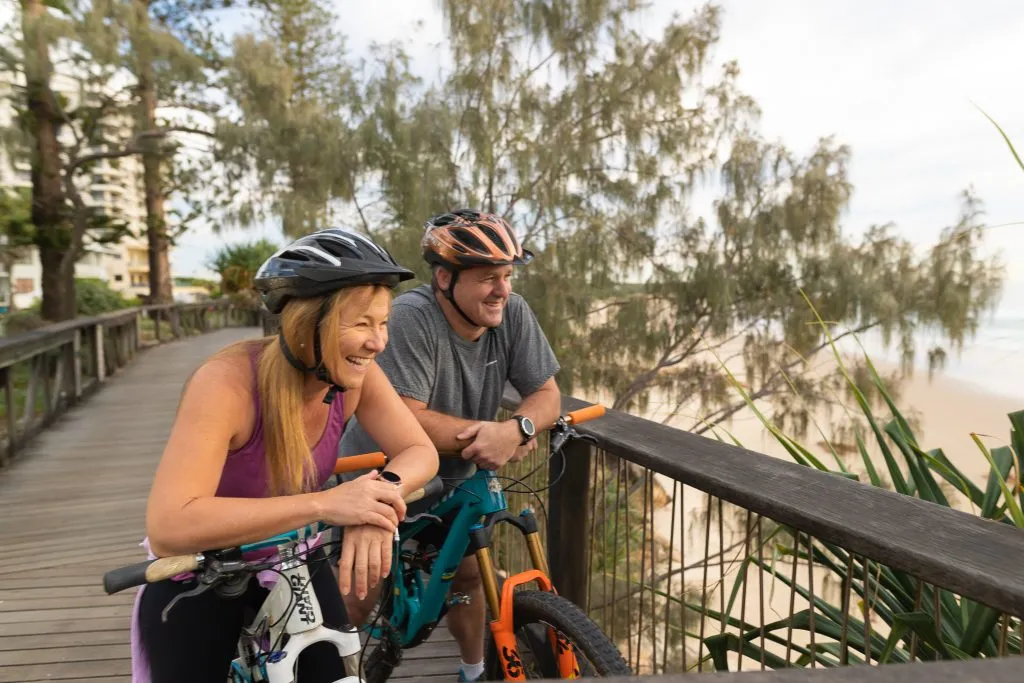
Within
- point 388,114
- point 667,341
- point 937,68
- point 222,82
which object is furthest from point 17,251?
point 937,68

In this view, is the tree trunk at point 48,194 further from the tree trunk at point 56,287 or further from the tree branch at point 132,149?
the tree branch at point 132,149

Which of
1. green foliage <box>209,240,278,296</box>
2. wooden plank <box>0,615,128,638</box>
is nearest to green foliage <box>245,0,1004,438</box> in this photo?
wooden plank <box>0,615,128,638</box>

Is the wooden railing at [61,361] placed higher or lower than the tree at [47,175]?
lower

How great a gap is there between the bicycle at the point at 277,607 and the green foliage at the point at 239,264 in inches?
1079

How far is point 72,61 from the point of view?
920 centimetres

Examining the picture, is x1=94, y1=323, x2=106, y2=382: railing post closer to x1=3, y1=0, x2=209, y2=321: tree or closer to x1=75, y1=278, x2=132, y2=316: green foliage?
x1=3, y1=0, x2=209, y2=321: tree

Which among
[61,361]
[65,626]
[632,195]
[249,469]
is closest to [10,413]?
[61,361]

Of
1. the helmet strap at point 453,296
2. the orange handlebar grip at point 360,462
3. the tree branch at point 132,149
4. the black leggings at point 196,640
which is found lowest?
the black leggings at point 196,640

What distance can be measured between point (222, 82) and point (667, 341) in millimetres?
7165

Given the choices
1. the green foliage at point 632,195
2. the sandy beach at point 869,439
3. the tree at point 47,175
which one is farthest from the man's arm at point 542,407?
the tree at point 47,175

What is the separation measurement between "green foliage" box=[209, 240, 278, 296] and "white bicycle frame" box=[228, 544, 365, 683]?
2744 centimetres

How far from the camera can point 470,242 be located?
6.18 ft

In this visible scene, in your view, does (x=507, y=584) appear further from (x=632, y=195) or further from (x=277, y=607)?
(x=632, y=195)

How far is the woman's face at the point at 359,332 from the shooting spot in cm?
136
